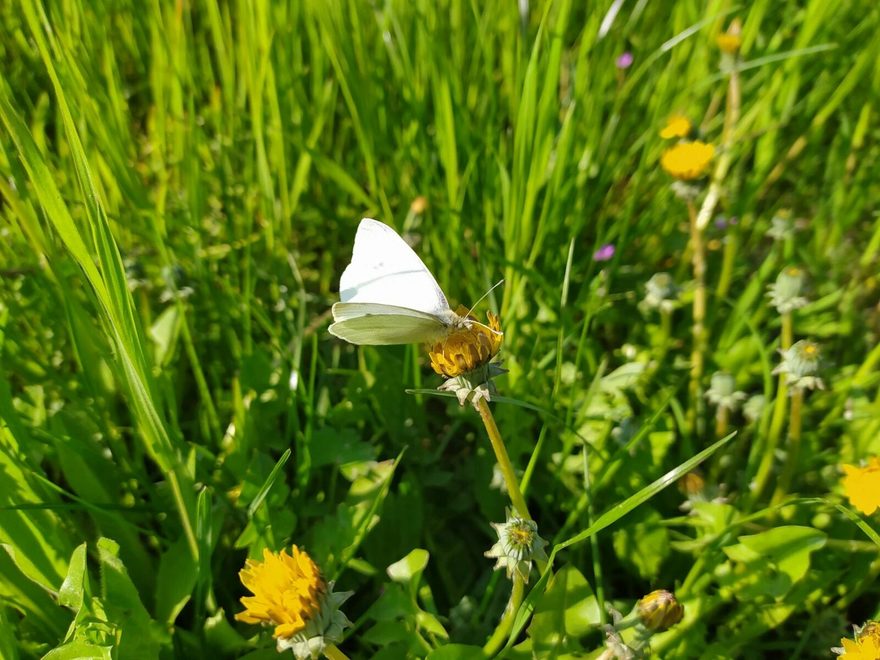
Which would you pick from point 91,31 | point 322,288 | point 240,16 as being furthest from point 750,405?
point 91,31

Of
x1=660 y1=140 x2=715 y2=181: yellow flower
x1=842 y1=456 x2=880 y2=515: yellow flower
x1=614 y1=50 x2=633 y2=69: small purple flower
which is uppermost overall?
x1=614 y1=50 x2=633 y2=69: small purple flower

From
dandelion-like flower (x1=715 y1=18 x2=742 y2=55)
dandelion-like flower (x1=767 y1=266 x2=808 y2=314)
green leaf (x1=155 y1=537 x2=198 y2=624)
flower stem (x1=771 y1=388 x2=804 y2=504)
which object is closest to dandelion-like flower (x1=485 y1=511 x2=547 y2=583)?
green leaf (x1=155 y1=537 x2=198 y2=624)

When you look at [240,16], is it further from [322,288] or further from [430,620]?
[430,620]

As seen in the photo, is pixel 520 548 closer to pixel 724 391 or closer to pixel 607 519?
pixel 607 519

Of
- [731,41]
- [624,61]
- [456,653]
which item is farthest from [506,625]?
[624,61]

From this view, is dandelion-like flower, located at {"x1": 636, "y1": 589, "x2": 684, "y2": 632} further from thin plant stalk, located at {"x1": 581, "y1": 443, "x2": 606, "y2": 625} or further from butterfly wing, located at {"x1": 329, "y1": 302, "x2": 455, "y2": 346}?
butterfly wing, located at {"x1": 329, "y1": 302, "x2": 455, "y2": 346}
